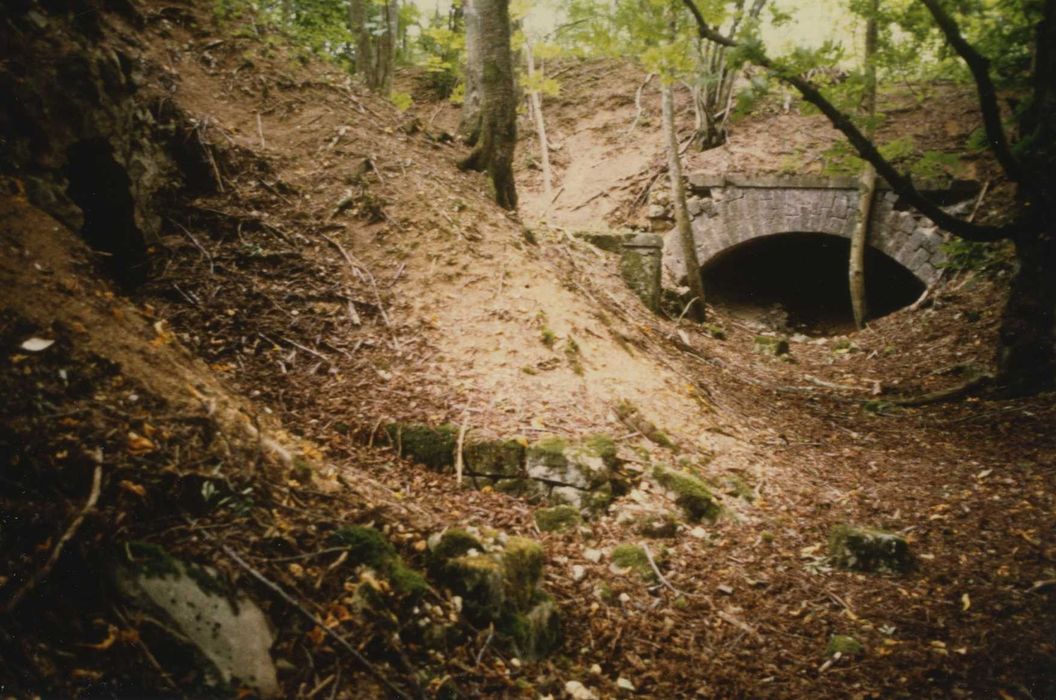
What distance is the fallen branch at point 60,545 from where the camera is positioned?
4.76 feet

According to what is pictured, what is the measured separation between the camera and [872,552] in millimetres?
3395

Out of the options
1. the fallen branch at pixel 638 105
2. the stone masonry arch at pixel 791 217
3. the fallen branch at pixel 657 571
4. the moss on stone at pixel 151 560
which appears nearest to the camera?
the moss on stone at pixel 151 560

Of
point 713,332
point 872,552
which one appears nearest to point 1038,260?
point 872,552

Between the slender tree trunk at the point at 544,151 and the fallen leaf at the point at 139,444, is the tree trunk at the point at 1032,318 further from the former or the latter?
the slender tree trunk at the point at 544,151

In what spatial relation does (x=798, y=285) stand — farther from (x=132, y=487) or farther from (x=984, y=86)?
(x=132, y=487)

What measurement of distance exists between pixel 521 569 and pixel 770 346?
7843mm

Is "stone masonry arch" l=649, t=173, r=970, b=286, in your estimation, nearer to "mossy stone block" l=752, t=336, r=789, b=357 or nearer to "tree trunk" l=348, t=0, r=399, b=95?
"mossy stone block" l=752, t=336, r=789, b=357

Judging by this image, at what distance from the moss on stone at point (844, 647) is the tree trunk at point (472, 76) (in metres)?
6.22

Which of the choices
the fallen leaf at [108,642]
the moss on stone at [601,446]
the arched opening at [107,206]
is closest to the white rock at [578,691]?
the moss on stone at [601,446]

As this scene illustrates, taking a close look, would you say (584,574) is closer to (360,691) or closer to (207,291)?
(360,691)

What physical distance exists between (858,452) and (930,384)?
209cm

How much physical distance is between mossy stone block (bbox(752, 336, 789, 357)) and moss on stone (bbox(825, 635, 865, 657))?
22.0ft

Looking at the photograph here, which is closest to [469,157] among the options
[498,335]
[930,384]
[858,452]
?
[498,335]

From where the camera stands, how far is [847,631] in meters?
2.91
